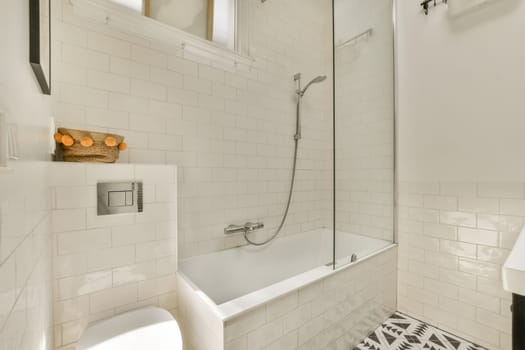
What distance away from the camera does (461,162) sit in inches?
64.7

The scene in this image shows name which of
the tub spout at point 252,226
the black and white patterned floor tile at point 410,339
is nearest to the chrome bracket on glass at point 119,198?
the tub spout at point 252,226

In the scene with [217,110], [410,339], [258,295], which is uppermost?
[217,110]

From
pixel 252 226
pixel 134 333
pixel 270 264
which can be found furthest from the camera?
pixel 270 264

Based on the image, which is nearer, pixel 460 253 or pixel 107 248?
pixel 107 248

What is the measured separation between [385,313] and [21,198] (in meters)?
2.25

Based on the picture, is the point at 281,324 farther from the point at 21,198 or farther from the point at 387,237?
the point at 387,237

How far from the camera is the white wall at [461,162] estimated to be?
1.47m

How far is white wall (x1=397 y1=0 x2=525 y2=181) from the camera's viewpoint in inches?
57.2

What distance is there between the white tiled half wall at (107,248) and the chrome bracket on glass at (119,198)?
23 mm

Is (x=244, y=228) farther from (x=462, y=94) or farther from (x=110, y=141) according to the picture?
(x=462, y=94)

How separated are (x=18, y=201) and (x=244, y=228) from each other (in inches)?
57.7

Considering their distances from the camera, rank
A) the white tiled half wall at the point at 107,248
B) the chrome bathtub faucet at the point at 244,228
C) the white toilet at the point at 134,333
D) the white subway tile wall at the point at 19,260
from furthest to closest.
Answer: the chrome bathtub faucet at the point at 244,228 < the white tiled half wall at the point at 107,248 < the white toilet at the point at 134,333 < the white subway tile wall at the point at 19,260

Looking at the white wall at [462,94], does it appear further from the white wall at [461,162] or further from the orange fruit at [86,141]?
the orange fruit at [86,141]

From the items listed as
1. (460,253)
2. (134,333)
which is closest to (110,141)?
(134,333)
